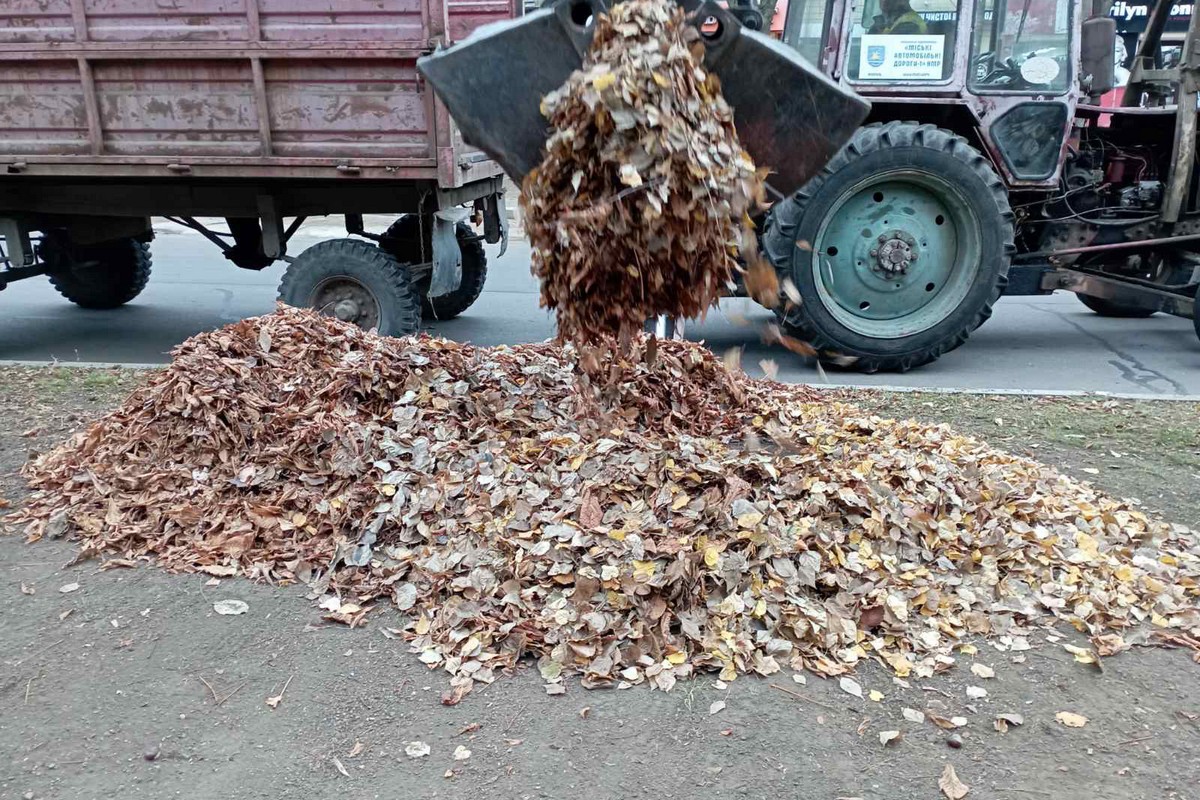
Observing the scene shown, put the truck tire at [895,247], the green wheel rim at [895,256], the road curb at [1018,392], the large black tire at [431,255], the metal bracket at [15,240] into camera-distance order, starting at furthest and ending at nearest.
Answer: the large black tire at [431,255], the metal bracket at [15,240], the green wheel rim at [895,256], the truck tire at [895,247], the road curb at [1018,392]

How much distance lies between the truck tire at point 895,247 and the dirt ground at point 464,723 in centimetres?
370

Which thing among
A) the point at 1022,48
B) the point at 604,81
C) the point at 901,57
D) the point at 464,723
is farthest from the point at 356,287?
the point at 1022,48

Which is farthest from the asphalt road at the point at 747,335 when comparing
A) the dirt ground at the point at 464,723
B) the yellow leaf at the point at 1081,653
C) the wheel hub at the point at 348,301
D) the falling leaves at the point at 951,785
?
the falling leaves at the point at 951,785

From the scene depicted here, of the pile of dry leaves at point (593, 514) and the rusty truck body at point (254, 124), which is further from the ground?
the rusty truck body at point (254, 124)

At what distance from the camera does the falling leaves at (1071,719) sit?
8.89 ft

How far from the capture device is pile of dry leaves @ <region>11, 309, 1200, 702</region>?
122 inches

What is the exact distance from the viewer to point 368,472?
12.4ft

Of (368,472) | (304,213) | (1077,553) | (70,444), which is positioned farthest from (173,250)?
(1077,553)

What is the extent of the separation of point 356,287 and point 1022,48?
472 cm

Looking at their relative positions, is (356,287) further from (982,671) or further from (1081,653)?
(1081,653)

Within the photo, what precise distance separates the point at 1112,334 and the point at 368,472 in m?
6.84

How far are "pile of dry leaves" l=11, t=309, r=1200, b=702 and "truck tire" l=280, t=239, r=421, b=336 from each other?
1788mm

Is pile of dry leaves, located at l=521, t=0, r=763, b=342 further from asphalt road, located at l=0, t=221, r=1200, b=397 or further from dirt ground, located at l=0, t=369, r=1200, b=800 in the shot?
asphalt road, located at l=0, t=221, r=1200, b=397

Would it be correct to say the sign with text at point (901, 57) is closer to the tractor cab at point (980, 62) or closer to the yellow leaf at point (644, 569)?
the tractor cab at point (980, 62)
